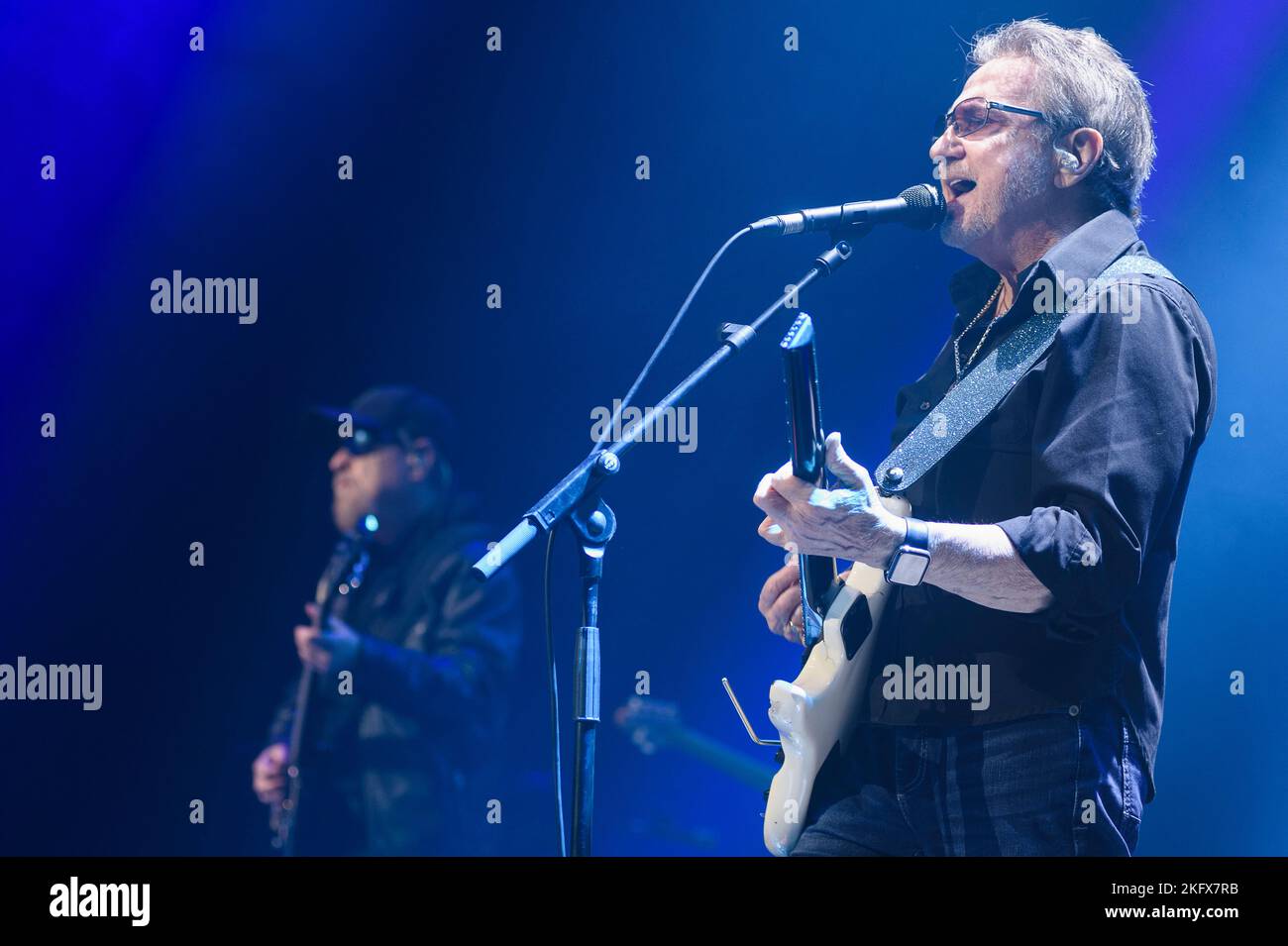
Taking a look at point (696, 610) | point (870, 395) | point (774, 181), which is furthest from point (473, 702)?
point (774, 181)

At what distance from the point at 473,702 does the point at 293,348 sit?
3.47 ft

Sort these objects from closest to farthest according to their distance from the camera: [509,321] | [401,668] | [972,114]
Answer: [972,114]
[401,668]
[509,321]

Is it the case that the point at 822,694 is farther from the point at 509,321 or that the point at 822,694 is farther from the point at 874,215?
the point at 509,321

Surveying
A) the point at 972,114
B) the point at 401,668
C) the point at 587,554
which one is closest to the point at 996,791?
the point at 587,554

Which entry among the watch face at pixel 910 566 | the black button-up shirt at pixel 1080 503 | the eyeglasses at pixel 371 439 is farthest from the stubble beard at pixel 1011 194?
the eyeglasses at pixel 371 439

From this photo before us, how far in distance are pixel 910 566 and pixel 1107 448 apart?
0.33 meters

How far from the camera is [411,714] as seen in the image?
308cm

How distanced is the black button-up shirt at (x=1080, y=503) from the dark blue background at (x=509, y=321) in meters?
1.31

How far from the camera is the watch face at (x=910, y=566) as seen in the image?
186cm

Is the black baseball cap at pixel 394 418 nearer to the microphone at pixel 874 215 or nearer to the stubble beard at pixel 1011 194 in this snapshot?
the microphone at pixel 874 215

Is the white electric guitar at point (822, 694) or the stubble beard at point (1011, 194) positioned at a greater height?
the stubble beard at point (1011, 194)

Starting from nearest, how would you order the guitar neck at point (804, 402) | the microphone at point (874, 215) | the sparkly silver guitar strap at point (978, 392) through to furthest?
the guitar neck at point (804, 402), the sparkly silver guitar strap at point (978, 392), the microphone at point (874, 215)

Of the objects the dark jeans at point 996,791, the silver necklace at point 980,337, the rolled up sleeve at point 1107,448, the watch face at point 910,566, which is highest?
the silver necklace at point 980,337
